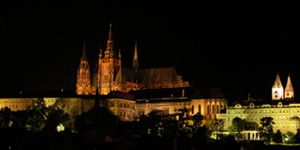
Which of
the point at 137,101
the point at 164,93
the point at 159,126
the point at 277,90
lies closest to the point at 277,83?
the point at 277,90

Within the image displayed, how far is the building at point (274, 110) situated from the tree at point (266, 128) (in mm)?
2529

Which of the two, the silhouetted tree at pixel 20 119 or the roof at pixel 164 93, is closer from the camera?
the silhouetted tree at pixel 20 119

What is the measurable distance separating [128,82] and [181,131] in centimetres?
6305

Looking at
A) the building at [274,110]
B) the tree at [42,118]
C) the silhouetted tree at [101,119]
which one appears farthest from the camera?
the building at [274,110]

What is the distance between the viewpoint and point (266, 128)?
155 m

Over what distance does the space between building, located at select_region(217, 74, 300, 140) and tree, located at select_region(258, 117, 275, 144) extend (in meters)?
2.53

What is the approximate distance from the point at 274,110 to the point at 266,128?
14026 millimetres

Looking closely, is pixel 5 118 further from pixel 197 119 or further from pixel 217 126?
pixel 217 126

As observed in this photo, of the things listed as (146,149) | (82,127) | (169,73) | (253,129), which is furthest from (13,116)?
(146,149)

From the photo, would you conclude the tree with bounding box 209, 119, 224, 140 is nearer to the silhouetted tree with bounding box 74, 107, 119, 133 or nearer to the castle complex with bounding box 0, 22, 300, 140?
the castle complex with bounding box 0, 22, 300, 140

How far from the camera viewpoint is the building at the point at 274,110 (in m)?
164

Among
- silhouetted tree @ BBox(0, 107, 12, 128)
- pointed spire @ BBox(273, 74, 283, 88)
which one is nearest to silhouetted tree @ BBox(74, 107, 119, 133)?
silhouetted tree @ BBox(0, 107, 12, 128)

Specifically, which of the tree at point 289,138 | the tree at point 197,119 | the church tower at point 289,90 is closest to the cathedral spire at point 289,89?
the church tower at point 289,90

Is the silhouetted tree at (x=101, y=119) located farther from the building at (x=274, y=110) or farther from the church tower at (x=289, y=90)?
the church tower at (x=289, y=90)
